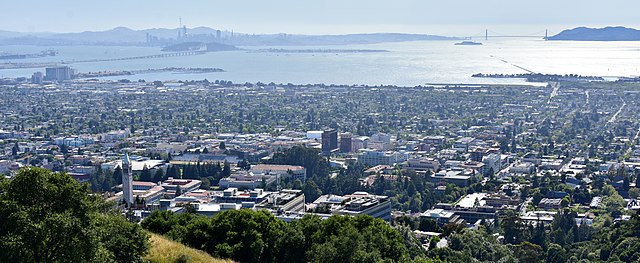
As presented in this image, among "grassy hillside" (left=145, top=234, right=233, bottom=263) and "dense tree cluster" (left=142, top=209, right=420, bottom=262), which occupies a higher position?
"grassy hillside" (left=145, top=234, right=233, bottom=263)

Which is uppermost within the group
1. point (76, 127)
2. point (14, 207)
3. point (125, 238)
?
point (14, 207)

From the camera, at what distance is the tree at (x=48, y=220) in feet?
21.4

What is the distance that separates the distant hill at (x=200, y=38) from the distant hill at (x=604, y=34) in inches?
1495

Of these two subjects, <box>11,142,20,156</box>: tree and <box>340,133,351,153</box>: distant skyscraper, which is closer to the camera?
<box>11,142,20,156</box>: tree

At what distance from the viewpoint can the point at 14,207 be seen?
6.65 metres

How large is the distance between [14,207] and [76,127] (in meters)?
32.4

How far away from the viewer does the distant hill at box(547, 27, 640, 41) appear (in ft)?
403

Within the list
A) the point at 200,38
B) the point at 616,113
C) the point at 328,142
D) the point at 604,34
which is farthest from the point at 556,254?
the point at 200,38

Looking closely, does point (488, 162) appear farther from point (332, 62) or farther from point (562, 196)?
point (332, 62)

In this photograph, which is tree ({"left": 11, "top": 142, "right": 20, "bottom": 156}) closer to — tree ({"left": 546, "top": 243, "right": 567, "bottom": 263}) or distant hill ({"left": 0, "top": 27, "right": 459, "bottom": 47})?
tree ({"left": 546, "top": 243, "right": 567, "bottom": 263})

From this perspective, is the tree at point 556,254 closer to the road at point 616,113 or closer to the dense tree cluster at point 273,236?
the dense tree cluster at point 273,236

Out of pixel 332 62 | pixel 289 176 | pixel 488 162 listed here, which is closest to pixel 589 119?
pixel 488 162

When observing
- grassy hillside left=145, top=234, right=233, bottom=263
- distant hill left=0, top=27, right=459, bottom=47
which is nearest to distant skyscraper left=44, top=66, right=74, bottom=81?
grassy hillside left=145, top=234, right=233, bottom=263

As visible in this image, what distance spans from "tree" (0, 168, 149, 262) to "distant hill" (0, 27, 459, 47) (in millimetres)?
137331
